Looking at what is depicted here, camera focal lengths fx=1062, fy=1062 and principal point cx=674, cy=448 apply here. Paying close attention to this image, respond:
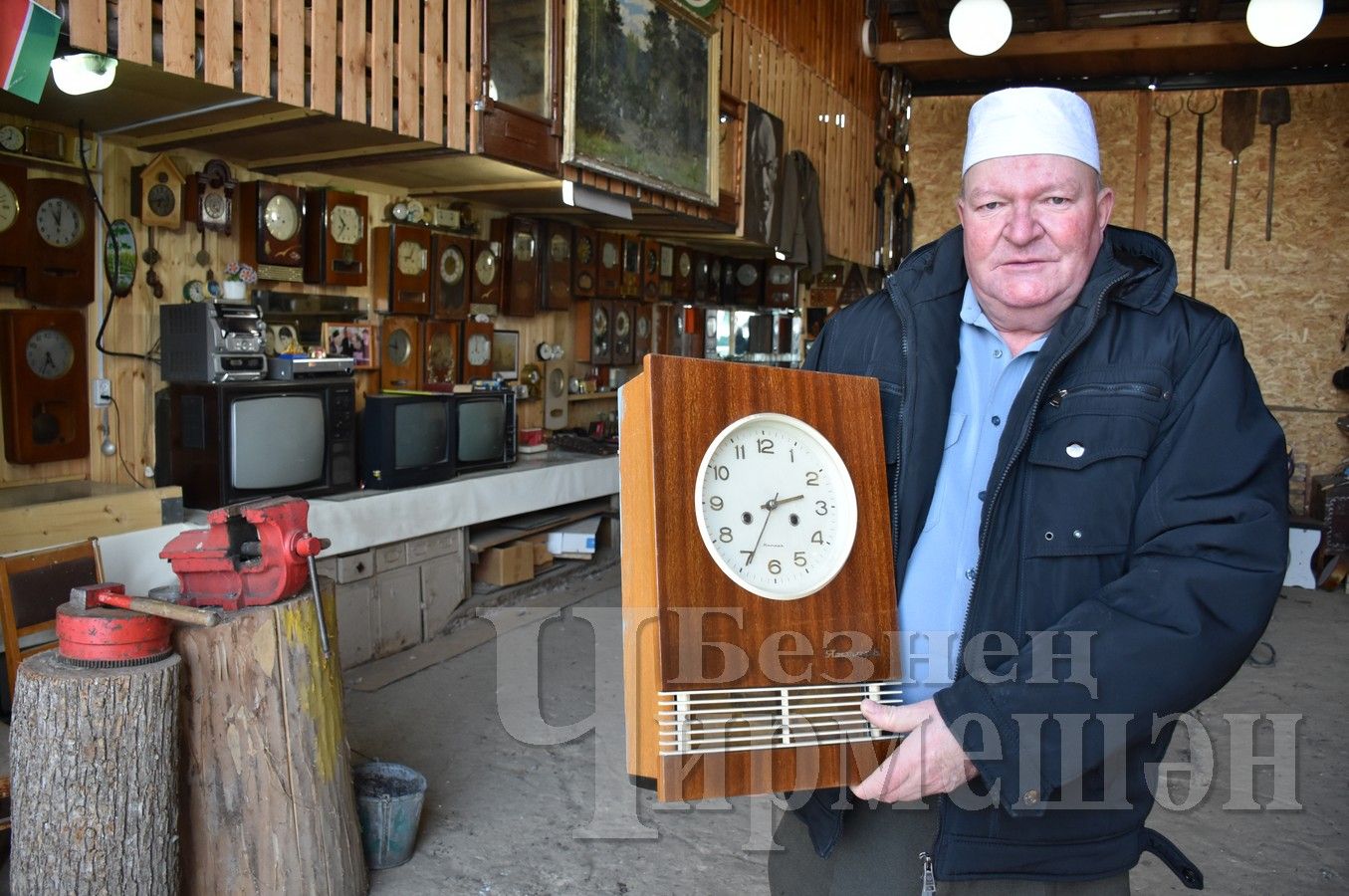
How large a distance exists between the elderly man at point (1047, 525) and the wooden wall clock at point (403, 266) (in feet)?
13.7

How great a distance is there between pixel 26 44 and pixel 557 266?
4041 millimetres

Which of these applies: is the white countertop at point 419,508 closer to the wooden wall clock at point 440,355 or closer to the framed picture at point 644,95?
the wooden wall clock at point 440,355

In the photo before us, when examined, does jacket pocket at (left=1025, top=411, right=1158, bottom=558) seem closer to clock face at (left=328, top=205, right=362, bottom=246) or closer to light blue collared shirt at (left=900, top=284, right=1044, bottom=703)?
light blue collared shirt at (left=900, top=284, right=1044, bottom=703)

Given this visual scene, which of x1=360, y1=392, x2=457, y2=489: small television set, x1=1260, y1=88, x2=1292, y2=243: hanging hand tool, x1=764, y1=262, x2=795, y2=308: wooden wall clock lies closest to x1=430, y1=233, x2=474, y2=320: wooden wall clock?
x1=360, y1=392, x2=457, y2=489: small television set

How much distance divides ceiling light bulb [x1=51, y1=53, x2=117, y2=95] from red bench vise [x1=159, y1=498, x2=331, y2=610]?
1.36m

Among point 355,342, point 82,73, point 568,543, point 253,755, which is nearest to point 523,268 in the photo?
point 355,342

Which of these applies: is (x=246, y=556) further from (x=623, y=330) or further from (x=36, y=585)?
(x=623, y=330)

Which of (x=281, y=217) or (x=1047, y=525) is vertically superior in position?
(x=281, y=217)

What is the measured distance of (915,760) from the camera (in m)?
1.23

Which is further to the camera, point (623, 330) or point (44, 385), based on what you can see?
point (623, 330)

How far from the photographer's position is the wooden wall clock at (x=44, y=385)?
374 cm

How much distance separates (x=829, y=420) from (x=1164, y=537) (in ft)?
1.41

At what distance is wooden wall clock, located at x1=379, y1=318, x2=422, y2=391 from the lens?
5.42 m

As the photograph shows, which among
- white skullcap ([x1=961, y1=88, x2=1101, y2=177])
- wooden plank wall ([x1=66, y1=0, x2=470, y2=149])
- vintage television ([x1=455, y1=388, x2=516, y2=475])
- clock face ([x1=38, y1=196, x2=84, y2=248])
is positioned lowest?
vintage television ([x1=455, y1=388, x2=516, y2=475])
